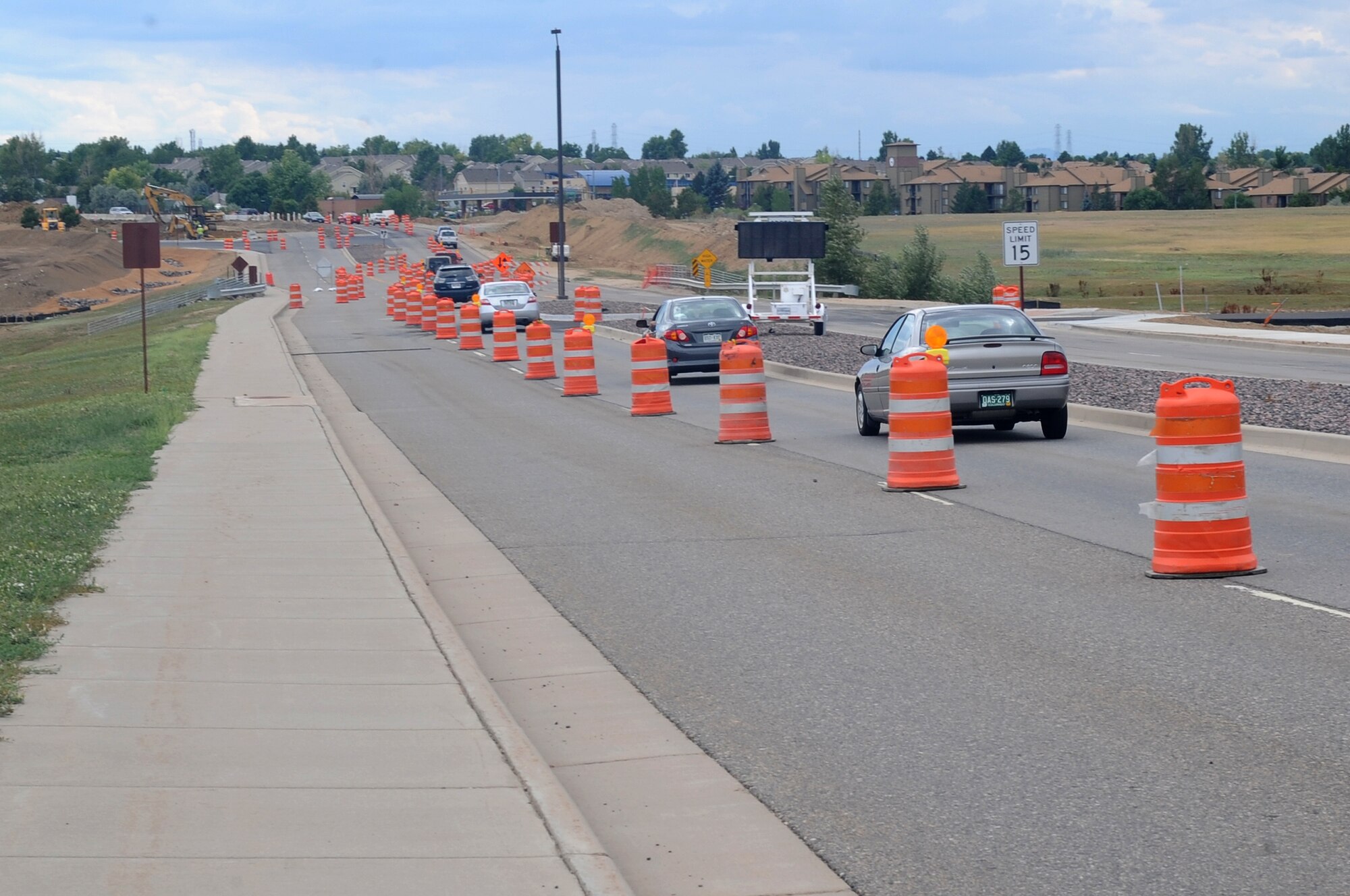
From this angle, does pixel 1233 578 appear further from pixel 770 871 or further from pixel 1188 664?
pixel 770 871

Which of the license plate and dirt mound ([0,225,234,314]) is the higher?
dirt mound ([0,225,234,314])

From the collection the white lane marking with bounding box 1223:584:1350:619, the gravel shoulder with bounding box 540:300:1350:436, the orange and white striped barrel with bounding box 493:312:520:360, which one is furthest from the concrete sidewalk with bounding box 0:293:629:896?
the orange and white striped barrel with bounding box 493:312:520:360

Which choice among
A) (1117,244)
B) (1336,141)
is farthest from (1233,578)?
(1336,141)

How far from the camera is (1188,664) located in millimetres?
7906

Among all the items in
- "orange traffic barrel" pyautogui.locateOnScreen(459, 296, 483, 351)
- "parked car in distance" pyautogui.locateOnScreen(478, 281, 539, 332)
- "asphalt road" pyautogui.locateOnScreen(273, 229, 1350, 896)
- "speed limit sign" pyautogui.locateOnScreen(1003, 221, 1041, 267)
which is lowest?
"asphalt road" pyautogui.locateOnScreen(273, 229, 1350, 896)

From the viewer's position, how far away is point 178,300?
71438mm

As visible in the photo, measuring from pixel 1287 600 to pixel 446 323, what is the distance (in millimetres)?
37460

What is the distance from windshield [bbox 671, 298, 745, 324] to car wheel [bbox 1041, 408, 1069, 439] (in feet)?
35.0

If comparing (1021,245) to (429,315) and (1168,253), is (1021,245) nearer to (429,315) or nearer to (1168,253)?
(429,315)

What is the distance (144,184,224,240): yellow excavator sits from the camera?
12519 cm

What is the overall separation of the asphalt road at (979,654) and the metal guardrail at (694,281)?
5100cm

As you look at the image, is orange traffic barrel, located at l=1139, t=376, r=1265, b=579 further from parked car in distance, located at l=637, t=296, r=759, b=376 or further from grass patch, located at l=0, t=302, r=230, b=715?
parked car in distance, located at l=637, t=296, r=759, b=376

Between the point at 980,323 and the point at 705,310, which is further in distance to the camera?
the point at 705,310

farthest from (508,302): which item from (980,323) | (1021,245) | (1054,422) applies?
(1054,422)
